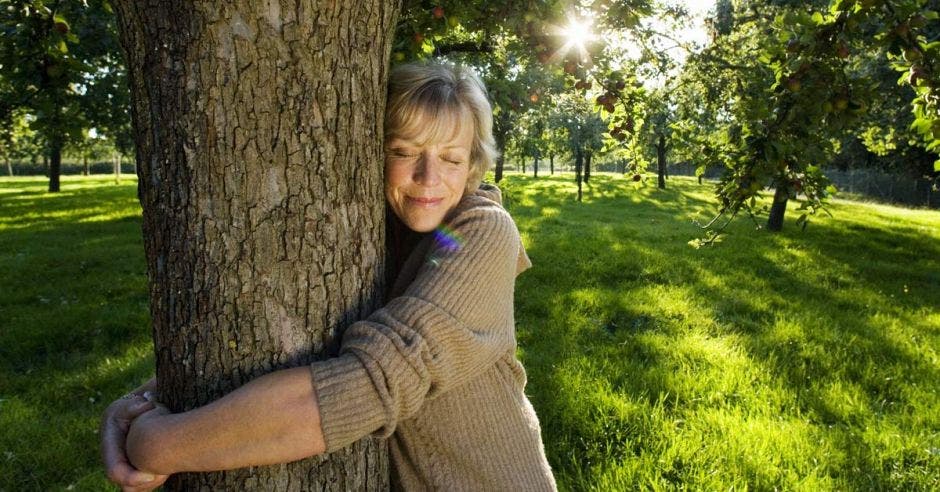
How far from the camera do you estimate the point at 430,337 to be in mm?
1318

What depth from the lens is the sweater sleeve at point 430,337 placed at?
1.23 meters

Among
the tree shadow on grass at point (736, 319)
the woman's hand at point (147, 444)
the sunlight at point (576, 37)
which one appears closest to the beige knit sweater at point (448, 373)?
the woman's hand at point (147, 444)

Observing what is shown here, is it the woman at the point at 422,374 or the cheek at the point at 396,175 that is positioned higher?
the cheek at the point at 396,175

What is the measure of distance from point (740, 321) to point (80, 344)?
661 cm

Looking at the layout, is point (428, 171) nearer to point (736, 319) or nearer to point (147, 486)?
point (147, 486)

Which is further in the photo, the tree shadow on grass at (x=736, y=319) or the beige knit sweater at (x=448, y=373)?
the tree shadow on grass at (x=736, y=319)

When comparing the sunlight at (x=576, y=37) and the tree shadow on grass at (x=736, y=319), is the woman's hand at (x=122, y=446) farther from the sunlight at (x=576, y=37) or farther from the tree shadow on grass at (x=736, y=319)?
the tree shadow on grass at (x=736, y=319)

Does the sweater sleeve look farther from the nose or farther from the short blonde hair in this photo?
the short blonde hair

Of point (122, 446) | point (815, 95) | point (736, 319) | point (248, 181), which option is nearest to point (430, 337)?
point (248, 181)

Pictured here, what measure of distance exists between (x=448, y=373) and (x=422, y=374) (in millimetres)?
94

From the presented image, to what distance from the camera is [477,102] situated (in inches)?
70.1

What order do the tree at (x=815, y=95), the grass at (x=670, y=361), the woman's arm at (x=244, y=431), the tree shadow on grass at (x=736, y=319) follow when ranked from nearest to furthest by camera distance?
the woman's arm at (x=244, y=431) < the tree at (x=815, y=95) < the grass at (x=670, y=361) < the tree shadow on grass at (x=736, y=319)

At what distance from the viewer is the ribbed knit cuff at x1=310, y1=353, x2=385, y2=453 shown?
3.96 ft

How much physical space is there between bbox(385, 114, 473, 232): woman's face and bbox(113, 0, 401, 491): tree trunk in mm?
263
